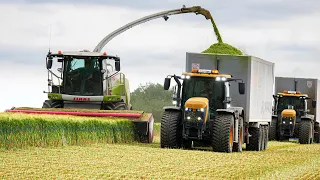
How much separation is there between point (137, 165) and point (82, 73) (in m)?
13.9

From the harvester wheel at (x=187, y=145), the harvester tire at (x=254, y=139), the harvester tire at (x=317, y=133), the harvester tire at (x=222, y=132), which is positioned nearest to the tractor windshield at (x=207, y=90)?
the harvester tire at (x=222, y=132)

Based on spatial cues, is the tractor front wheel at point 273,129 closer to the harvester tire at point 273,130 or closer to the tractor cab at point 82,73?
the harvester tire at point 273,130

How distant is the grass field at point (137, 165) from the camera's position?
13.1 metres

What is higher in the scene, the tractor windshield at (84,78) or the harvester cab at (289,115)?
the tractor windshield at (84,78)

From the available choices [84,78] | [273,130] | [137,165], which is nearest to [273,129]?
[273,130]

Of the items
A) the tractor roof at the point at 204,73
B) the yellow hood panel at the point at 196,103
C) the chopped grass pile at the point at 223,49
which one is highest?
the chopped grass pile at the point at 223,49

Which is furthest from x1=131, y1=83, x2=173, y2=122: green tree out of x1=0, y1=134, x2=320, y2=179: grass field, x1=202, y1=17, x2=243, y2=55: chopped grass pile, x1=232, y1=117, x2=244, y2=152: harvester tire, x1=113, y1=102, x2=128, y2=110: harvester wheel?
x1=0, y1=134, x2=320, y2=179: grass field

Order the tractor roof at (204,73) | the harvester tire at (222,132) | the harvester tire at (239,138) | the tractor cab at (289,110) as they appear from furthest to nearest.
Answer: the tractor cab at (289,110)
the harvester tire at (239,138)
the tractor roof at (204,73)
the harvester tire at (222,132)

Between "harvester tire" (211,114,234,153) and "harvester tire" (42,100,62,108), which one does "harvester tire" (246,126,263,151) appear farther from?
"harvester tire" (42,100,62,108)

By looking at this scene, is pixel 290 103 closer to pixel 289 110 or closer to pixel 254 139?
pixel 289 110

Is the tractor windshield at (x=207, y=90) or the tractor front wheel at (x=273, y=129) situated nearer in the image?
the tractor windshield at (x=207, y=90)

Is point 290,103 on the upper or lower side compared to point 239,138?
upper

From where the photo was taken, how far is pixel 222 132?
68.4 feet

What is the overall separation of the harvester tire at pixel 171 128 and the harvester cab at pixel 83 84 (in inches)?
274
